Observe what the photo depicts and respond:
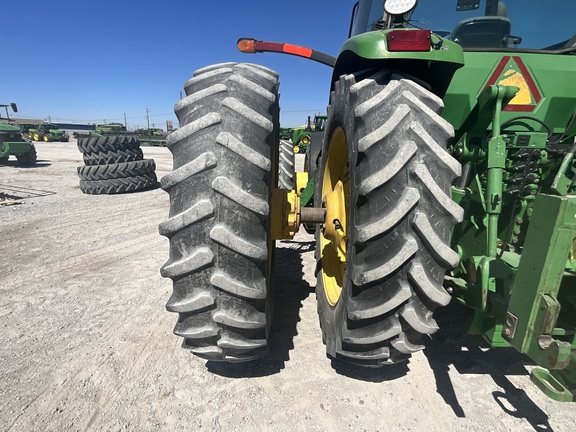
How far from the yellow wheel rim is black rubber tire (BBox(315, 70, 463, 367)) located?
581 millimetres

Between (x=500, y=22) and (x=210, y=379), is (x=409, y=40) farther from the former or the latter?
(x=210, y=379)

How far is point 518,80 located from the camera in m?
2.01

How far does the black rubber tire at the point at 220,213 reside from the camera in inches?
57.0

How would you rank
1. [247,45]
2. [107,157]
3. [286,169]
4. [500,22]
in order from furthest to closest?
[107,157] → [286,169] → [247,45] → [500,22]

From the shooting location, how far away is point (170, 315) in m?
2.75

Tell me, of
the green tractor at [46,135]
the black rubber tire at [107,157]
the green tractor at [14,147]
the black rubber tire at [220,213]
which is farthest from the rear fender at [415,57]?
the green tractor at [46,135]

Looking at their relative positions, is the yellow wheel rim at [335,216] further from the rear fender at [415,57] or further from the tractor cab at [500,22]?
the tractor cab at [500,22]

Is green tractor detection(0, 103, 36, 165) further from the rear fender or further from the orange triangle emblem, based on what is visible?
the orange triangle emblem

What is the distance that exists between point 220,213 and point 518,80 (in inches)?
78.4

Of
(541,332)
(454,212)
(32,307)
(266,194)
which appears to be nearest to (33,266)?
(32,307)

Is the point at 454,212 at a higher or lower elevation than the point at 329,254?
higher

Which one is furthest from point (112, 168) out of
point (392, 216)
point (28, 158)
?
point (28, 158)

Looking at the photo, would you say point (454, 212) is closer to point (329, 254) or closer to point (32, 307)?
point (329, 254)

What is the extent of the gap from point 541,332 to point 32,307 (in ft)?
11.9
